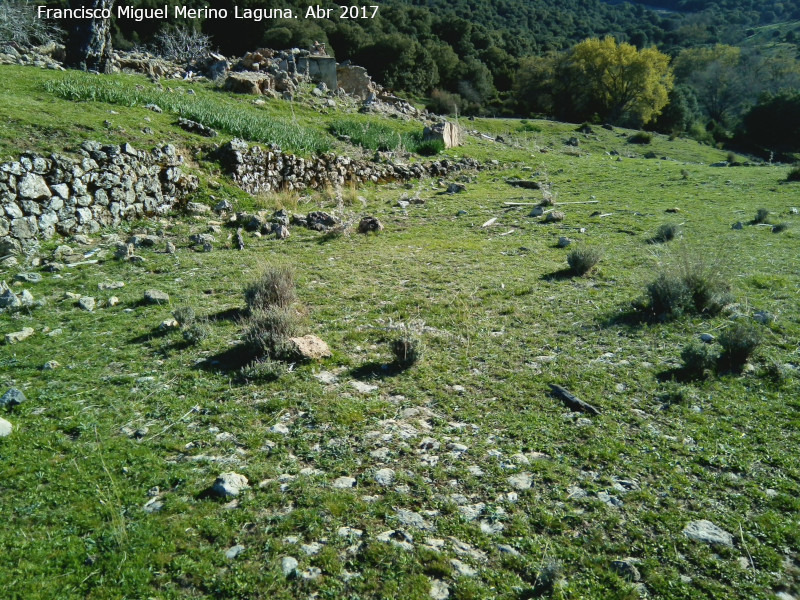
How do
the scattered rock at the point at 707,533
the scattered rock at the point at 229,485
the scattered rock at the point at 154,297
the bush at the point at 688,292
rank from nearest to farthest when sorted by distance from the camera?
1. the scattered rock at the point at 707,533
2. the scattered rock at the point at 229,485
3. the bush at the point at 688,292
4. the scattered rock at the point at 154,297

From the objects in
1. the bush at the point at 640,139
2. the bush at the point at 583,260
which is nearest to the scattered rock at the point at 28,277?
the bush at the point at 583,260

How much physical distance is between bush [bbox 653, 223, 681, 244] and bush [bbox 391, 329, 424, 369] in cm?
771

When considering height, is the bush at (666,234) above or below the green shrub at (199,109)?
below

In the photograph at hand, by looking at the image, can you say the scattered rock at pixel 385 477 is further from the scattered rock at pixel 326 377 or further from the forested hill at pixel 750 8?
the forested hill at pixel 750 8

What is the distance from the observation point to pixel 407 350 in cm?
503

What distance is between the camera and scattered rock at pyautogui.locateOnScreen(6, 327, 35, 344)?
17.4 feet

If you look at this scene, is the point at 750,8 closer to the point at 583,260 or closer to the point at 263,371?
the point at 583,260

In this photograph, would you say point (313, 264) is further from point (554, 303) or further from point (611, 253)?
point (611, 253)

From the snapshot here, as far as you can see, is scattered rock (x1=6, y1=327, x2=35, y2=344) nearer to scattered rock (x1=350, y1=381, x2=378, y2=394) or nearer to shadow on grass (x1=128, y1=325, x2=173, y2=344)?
shadow on grass (x1=128, y1=325, x2=173, y2=344)

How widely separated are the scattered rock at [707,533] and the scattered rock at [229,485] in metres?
2.93

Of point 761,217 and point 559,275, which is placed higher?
point 761,217

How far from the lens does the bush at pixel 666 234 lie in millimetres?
10391

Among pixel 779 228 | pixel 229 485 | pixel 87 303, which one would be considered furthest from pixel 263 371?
pixel 779 228

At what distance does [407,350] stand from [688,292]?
400cm
